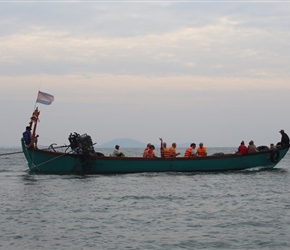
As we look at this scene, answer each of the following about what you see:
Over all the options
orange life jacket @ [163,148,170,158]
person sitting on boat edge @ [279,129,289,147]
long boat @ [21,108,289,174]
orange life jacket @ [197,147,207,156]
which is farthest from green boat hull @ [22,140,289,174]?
person sitting on boat edge @ [279,129,289,147]

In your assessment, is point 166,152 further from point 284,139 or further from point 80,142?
point 284,139

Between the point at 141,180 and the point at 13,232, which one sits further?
the point at 141,180

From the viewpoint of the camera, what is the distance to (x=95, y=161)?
32875 mm

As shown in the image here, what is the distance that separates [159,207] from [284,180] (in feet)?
43.9

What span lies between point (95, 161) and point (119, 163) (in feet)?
4.37

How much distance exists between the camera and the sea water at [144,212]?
647 inches

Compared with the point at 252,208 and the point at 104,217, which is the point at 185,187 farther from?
the point at 104,217

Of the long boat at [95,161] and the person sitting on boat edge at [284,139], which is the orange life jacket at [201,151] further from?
the person sitting on boat edge at [284,139]

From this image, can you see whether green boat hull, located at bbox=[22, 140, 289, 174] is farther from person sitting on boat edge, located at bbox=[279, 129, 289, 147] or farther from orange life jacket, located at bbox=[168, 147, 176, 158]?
person sitting on boat edge, located at bbox=[279, 129, 289, 147]

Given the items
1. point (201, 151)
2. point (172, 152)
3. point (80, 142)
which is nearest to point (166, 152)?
point (172, 152)

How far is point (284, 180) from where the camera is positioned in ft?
111

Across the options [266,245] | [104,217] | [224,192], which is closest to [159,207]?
[104,217]

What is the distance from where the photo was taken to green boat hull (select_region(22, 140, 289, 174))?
107 feet

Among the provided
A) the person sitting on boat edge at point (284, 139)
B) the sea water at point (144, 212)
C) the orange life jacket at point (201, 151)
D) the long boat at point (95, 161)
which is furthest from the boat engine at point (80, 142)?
the person sitting on boat edge at point (284, 139)
